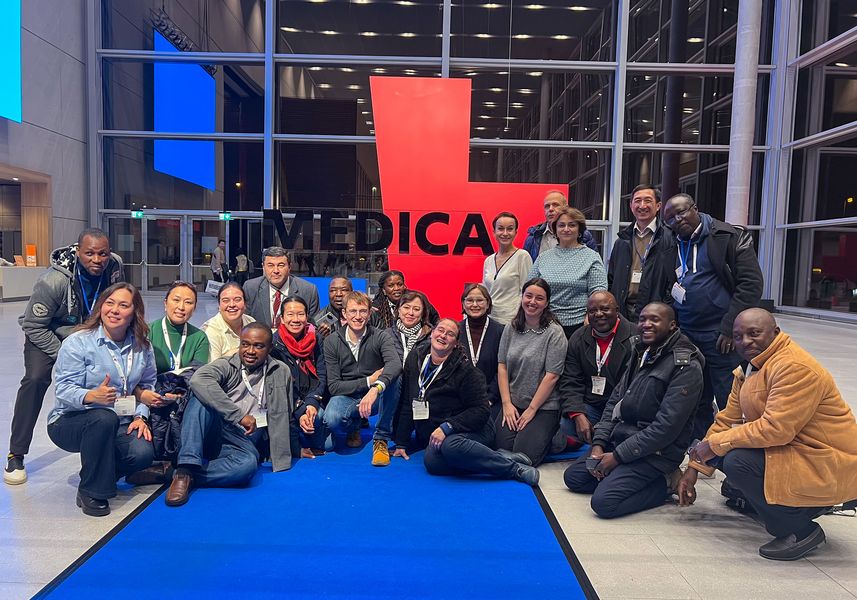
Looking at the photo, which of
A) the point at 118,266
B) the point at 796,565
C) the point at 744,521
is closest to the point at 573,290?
the point at 744,521

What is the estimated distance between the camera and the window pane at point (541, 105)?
1239 cm

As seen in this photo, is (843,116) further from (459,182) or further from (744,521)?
(744,521)

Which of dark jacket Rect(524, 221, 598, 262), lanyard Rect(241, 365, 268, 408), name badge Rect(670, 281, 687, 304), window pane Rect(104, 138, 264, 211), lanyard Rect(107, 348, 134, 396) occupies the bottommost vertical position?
lanyard Rect(241, 365, 268, 408)

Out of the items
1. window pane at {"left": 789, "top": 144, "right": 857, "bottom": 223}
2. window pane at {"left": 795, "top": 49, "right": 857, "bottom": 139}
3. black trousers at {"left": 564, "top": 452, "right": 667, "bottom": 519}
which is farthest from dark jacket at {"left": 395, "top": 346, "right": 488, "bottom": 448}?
window pane at {"left": 795, "top": 49, "right": 857, "bottom": 139}

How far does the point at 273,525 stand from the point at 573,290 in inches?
95.1

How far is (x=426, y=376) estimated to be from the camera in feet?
11.9

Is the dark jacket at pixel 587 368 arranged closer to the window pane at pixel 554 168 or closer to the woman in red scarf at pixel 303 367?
the woman in red scarf at pixel 303 367

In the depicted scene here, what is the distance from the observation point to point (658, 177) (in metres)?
12.8

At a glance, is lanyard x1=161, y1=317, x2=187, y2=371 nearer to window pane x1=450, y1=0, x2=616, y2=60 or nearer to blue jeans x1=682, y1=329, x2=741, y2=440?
blue jeans x1=682, y1=329, x2=741, y2=440

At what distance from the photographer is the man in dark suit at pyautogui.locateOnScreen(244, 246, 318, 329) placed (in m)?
4.41

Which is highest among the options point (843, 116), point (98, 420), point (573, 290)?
point (843, 116)

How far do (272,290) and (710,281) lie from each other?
301 cm

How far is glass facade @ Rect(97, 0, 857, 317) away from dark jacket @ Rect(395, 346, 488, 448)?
371 inches

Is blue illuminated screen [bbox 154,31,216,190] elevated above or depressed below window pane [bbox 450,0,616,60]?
below
